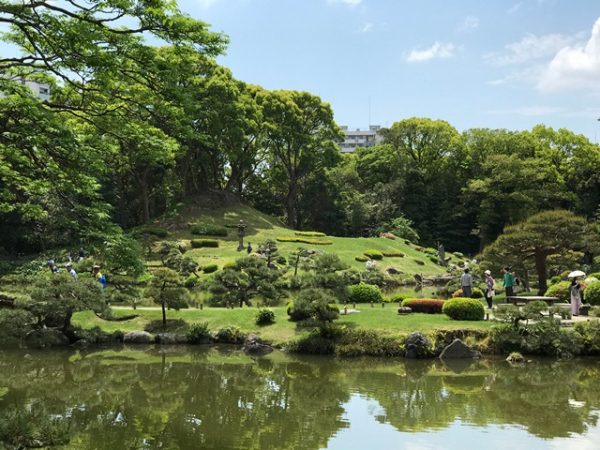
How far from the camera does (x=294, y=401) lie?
10930 mm

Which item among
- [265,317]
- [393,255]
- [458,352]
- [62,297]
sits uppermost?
[393,255]

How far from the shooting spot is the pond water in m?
8.51

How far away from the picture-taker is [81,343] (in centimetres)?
1697

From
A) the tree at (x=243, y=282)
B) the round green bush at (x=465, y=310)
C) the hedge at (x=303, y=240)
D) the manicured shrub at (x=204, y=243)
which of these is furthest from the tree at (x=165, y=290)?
the hedge at (x=303, y=240)

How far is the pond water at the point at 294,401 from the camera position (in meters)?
8.51

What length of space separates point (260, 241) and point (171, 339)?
73.2 ft

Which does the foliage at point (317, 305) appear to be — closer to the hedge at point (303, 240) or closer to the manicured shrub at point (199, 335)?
the manicured shrub at point (199, 335)

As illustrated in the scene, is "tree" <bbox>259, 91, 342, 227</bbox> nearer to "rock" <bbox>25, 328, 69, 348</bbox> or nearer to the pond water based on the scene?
"rock" <bbox>25, 328, 69, 348</bbox>

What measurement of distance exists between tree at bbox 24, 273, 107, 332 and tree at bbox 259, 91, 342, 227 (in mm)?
33924

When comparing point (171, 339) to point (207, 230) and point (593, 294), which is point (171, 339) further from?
point (207, 230)

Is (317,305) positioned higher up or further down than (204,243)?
further down

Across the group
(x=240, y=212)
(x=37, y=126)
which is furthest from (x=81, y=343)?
(x=240, y=212)

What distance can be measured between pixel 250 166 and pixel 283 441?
148 ft

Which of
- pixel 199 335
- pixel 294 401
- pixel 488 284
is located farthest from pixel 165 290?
pixel 488 284
